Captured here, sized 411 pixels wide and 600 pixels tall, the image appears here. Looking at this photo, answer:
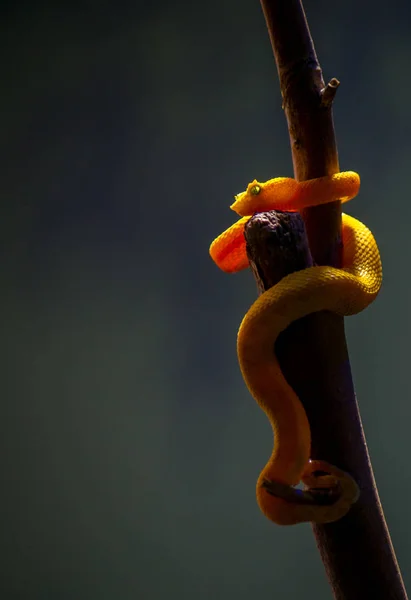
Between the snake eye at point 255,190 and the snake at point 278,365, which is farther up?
the snake eye at point 255,190

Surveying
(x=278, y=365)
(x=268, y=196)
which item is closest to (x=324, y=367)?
(x=278, y=365)

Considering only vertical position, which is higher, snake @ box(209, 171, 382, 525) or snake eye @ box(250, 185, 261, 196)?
snake eye @ box(250, 185, 261, 196)

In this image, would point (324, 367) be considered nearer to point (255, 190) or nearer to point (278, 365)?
point (278, 365)

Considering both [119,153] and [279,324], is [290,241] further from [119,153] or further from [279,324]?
[119,153]

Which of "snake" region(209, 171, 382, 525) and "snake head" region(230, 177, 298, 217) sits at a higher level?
"snake head" region(230, 177, 298, 217)
